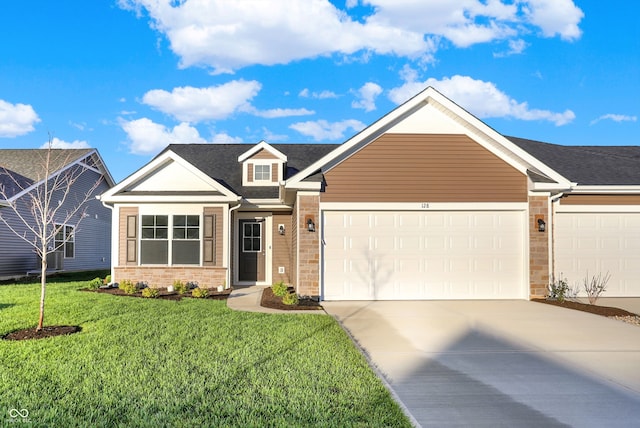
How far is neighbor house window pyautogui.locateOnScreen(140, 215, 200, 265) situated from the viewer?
44.8ft

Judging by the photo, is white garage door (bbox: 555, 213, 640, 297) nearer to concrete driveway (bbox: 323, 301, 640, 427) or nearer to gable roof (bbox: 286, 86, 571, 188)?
gable roof (bbox: 286, 86, 571, 188)

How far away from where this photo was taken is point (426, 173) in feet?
38.3

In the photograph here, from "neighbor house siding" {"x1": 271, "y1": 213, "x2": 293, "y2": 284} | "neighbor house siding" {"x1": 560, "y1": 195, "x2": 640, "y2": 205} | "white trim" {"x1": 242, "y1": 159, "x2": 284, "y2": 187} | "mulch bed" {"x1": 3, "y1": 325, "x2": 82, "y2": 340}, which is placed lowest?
"mulch bed" {"x1": 3, "y1": 325, "x2": 82, "y2": 340}

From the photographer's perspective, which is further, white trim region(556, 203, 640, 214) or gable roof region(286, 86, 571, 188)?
white trim region(556, 203, 640, 214)

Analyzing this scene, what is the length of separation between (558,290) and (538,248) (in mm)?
1171

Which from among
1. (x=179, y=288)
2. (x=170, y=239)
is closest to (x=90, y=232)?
(x=170, y=239)

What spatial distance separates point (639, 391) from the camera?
4.70 meters

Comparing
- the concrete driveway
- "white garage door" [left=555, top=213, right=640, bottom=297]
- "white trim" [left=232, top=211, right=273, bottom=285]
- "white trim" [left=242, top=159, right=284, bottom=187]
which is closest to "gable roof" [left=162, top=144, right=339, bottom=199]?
"white trim" [left=242, top=159, right=284, bottom=187]

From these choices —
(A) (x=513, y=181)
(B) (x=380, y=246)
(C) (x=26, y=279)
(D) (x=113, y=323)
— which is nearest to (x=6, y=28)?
(C) (x=26, y=279)

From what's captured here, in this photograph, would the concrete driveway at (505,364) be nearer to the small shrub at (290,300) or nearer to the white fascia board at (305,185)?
the small shrub at (290,300)

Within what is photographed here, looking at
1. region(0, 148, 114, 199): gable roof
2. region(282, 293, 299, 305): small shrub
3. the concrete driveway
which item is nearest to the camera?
the concrete driveway

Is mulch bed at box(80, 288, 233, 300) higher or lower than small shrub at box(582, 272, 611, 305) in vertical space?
lower

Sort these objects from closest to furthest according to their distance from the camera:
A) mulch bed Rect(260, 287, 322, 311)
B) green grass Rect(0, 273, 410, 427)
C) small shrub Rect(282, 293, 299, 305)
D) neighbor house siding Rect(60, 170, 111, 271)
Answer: green grass Rect(0, 273, 410, 427), mulch bed Rect(260, 287, 322, 311), small shrub Rect(282, 293, 299, 305), neighbor house siding Rect(60, 170, 111, 271)

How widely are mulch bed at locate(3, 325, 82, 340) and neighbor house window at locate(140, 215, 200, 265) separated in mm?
6111
